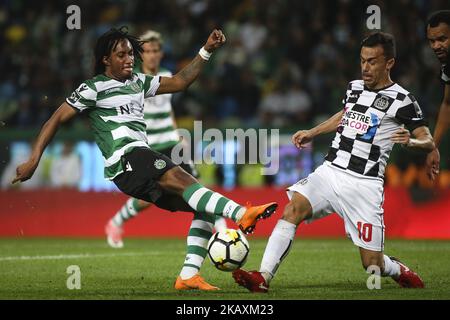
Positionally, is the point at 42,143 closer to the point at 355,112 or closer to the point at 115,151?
the point at 115,151

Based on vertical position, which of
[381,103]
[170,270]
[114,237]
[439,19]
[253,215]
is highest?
[439,19]

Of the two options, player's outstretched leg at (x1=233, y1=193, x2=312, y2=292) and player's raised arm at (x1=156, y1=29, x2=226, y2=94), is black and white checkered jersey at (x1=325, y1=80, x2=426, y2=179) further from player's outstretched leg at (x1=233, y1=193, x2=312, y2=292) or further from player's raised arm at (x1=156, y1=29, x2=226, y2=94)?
player's raised arm at (x1=156, y1=29, x2=226, y2=94)

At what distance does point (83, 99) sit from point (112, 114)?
0.25 meters

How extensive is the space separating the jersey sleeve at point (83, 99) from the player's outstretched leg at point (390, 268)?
241cm

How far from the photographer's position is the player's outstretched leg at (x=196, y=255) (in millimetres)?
7477

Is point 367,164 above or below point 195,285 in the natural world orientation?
above

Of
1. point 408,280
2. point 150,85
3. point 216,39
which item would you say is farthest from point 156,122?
point 408,280

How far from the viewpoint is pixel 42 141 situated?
7406 millimetres

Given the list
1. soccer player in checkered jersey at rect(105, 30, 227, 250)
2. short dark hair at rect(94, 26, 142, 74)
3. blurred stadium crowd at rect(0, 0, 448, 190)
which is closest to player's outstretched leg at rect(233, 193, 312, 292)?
short dark hair at rect(94, 26, 142, 74)

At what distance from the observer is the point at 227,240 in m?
7.15

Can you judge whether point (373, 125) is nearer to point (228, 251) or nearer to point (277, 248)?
point (277, 248)

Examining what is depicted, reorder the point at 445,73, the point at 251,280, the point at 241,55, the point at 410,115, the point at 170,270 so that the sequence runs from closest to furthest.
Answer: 1. the point at 251,280
2. the point at 410,115
3. the point at 445,73
4. the point at 170,270
5. the point at 241,55

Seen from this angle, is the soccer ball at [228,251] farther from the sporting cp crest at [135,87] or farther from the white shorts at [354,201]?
the sporting cp crest at [135,87]
